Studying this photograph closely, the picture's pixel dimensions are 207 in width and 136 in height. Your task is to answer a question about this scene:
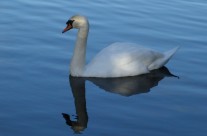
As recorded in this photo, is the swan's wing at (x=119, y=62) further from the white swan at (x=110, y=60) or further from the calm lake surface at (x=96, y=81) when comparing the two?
the calm lake surface at (x=96, y=81)

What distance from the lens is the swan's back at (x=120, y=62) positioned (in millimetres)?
8008

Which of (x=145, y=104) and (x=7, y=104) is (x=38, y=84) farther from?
(x=145, y=104)

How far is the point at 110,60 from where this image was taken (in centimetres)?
800

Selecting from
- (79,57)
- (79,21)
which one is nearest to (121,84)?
(79,57)

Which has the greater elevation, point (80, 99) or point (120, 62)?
point (120, 62)

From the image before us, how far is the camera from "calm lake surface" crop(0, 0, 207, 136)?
6559 mm

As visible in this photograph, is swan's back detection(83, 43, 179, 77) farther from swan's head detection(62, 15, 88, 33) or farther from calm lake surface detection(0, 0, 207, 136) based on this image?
swan's head detection(62, 15, 88, 33)

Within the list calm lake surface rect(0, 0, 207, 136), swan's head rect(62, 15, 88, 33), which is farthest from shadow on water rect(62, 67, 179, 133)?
swan's head rect(62, 15, 88, 33)

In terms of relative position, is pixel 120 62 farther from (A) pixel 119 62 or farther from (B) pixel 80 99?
(B) pixel 80 99

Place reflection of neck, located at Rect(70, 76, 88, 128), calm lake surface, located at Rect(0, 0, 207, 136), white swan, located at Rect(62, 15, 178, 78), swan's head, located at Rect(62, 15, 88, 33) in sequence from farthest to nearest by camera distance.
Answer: swan's head, located at Rect(62, 15, 88, 33)
white swan, located at Rect(62, 15, 178, 78)
reflection of neck, located at Rect(70, 76, 88, 128)
calm lake surface, located at Rect(0, 0, 207, 136)


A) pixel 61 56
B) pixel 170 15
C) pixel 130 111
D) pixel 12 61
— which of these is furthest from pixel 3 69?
pixel 170 15

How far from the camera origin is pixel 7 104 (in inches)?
272

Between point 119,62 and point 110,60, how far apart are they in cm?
13

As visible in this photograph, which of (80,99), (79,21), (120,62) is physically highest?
(79,21)
